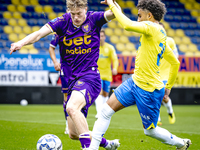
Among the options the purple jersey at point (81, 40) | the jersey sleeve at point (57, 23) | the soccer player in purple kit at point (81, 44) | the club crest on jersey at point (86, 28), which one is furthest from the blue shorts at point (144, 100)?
the jersey sleeve at point (57, 23)

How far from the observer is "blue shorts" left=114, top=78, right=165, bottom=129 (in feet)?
12.4

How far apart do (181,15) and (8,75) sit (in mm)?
12219

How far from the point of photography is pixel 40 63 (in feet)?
43.5

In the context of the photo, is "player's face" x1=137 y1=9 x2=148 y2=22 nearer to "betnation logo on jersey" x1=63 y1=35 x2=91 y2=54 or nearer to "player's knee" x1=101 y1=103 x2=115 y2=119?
"betnation logo on jersey" x1=63 y1=35 x2=91 y2=54

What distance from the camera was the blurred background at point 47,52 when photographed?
12.8 m

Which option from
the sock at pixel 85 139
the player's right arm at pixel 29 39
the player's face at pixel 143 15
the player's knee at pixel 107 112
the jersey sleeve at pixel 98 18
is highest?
the player's face at pixel 143 15

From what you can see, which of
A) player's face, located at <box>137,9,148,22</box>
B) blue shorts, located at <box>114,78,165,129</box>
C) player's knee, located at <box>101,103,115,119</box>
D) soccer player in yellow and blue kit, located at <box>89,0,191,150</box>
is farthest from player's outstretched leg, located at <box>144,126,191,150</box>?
player's face, located at <box>137,9,148,22</box>

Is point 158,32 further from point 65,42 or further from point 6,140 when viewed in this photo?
point 6,140

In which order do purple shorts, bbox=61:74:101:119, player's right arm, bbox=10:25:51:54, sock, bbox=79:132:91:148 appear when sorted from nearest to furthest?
player's right arm, bbox=10:25:51:54
sock, bbox=79:132:91:148
purple shorts, bbox=61:74:101:119

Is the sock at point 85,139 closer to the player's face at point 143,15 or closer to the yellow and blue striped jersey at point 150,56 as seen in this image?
the yellow and blue striped jersey at point 150,56

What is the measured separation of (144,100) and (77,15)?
56.7 inches

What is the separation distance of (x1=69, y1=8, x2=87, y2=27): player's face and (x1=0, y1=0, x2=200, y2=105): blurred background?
8.79 meters

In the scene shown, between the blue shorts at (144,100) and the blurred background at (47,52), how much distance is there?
9.06 meters

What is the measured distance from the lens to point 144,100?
377cm
